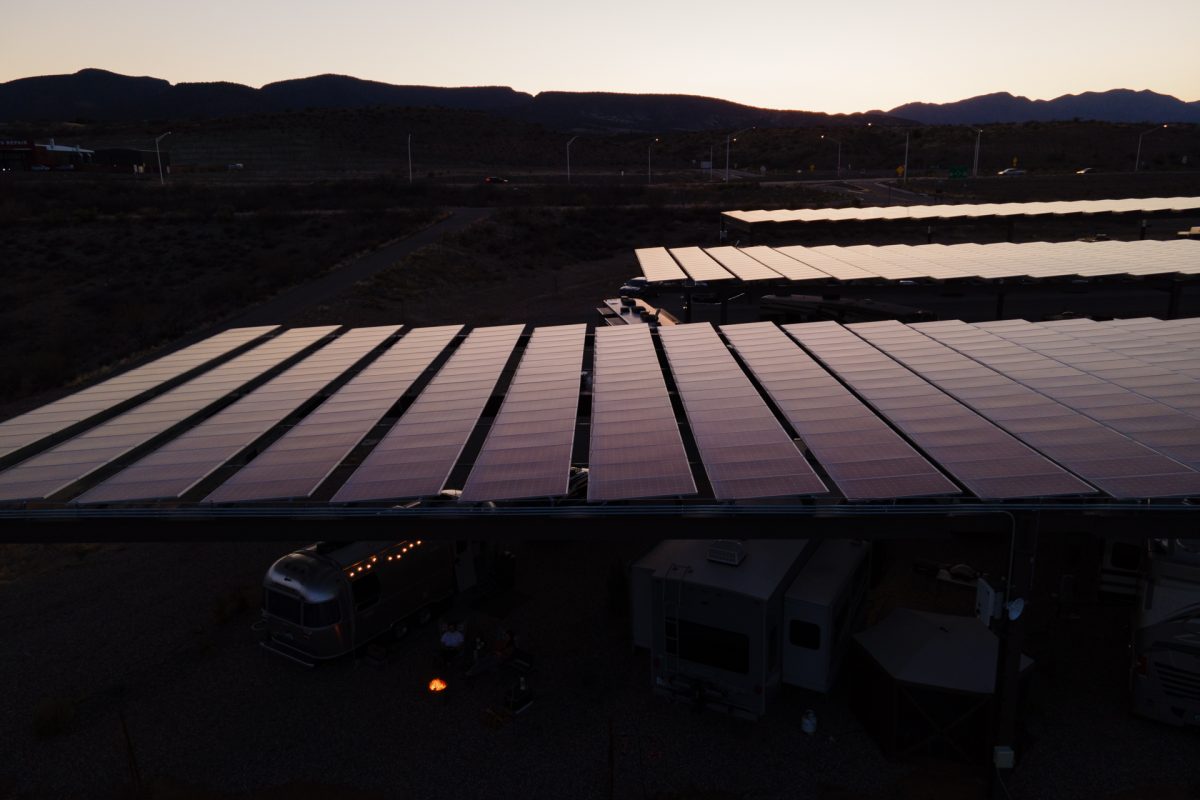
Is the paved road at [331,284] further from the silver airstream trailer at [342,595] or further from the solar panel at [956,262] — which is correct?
the silver airstream trailer at [342,595]

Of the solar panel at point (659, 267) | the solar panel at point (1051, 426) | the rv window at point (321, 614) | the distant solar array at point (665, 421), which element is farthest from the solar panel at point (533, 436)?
the solar panel at point (659, 267)

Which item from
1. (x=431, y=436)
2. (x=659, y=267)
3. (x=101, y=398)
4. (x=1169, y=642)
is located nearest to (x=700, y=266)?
(x=659, y=267)

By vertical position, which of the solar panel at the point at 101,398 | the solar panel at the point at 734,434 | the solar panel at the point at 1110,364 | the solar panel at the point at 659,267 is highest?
the solar panel at the point at 659,267

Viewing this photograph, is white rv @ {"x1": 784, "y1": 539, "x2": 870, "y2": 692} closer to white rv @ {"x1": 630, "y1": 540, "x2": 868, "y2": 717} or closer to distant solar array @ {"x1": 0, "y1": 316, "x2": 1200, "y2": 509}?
white rv @ {"x1": 630, "y1": 540, "x2": 868, "y2": 717}

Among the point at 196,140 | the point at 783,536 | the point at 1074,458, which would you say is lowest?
the point at 783,536

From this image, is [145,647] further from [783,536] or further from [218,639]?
[783,536]

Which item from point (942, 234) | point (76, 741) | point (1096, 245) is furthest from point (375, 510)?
point (942, 234)

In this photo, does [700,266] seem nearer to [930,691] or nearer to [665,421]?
[665,421]
